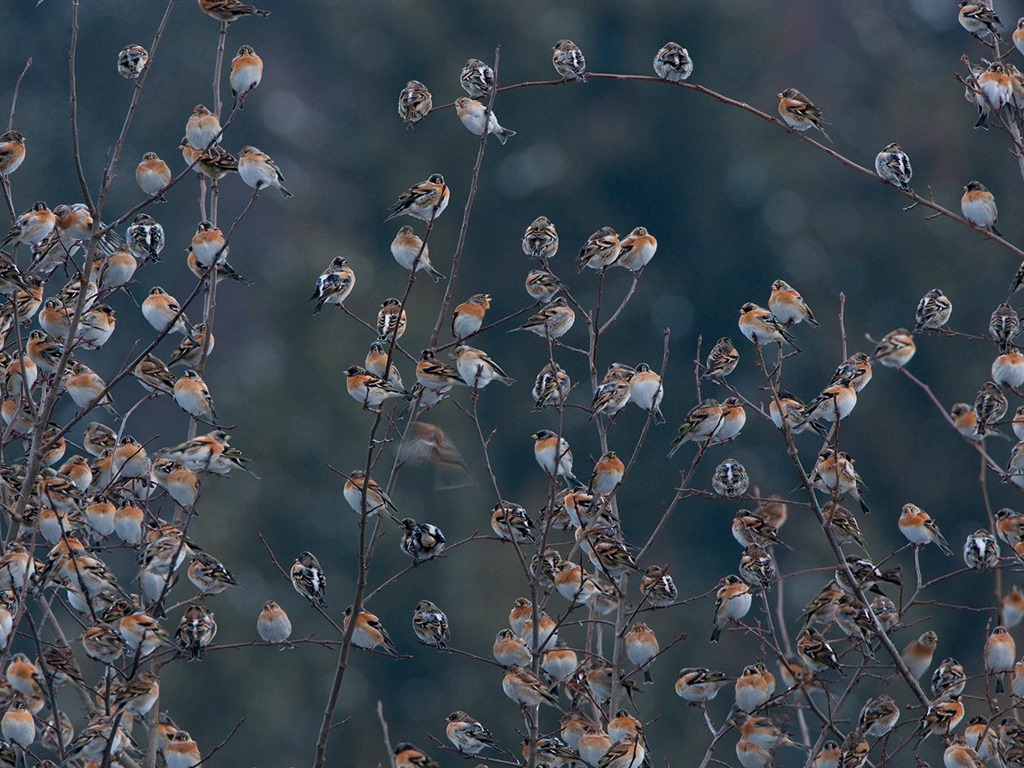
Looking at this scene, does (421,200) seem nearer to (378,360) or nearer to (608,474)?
(378,360)

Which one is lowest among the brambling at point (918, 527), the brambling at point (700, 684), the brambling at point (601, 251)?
the brambling at point (700, 684)

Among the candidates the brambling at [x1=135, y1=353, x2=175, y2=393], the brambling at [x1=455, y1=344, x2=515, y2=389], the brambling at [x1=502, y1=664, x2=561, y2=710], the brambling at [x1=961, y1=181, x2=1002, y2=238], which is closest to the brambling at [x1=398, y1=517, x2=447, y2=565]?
the brambling at [x1=502, y1=664, x2=561, y2=710]

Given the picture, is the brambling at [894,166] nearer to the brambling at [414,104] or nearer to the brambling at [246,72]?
the brambling at [414,104]

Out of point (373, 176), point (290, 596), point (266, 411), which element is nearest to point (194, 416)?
point (290, 596)

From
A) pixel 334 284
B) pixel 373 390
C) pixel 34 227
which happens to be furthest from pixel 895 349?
pixel 34 227

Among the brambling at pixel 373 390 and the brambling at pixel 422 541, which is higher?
the brambling at pixel 373 390

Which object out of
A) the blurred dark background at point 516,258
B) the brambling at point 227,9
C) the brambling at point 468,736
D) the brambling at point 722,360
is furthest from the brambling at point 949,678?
the blurred dark background at point 516,258
